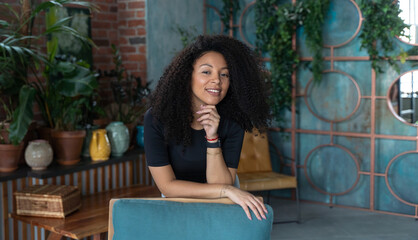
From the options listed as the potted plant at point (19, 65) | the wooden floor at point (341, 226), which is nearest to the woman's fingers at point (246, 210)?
the potted plant at point (19, 65)

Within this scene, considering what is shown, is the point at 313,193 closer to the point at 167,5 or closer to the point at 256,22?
the point at 256,22

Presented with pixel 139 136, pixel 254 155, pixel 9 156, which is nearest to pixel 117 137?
pixel 139 136

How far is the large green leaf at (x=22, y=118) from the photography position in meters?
3.05

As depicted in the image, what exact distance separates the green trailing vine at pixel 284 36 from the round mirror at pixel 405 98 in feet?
2.22

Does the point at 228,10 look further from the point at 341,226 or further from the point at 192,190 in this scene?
the point at 192,190

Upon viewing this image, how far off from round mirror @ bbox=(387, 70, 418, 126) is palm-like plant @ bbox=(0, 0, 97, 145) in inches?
107

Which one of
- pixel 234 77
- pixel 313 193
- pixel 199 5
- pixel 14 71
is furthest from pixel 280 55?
pixel 234 77

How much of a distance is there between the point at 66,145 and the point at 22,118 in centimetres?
49

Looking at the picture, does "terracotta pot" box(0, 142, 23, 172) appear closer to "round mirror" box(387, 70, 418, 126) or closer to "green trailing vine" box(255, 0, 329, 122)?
"green trailing vine" box(255, 0, 329, 122)

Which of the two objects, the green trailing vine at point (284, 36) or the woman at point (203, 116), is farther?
the green trailing vine at point (284, 36)

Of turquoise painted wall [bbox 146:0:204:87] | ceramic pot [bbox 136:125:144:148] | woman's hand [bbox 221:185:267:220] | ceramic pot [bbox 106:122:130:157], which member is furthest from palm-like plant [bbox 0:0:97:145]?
woman's hand [bbox 221:185:267:220]

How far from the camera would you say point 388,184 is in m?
4.47

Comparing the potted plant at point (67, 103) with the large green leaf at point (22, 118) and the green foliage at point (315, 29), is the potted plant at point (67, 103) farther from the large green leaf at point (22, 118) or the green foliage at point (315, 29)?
the green foliage at point (315, 29)

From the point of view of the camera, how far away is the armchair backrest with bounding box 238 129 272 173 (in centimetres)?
459
